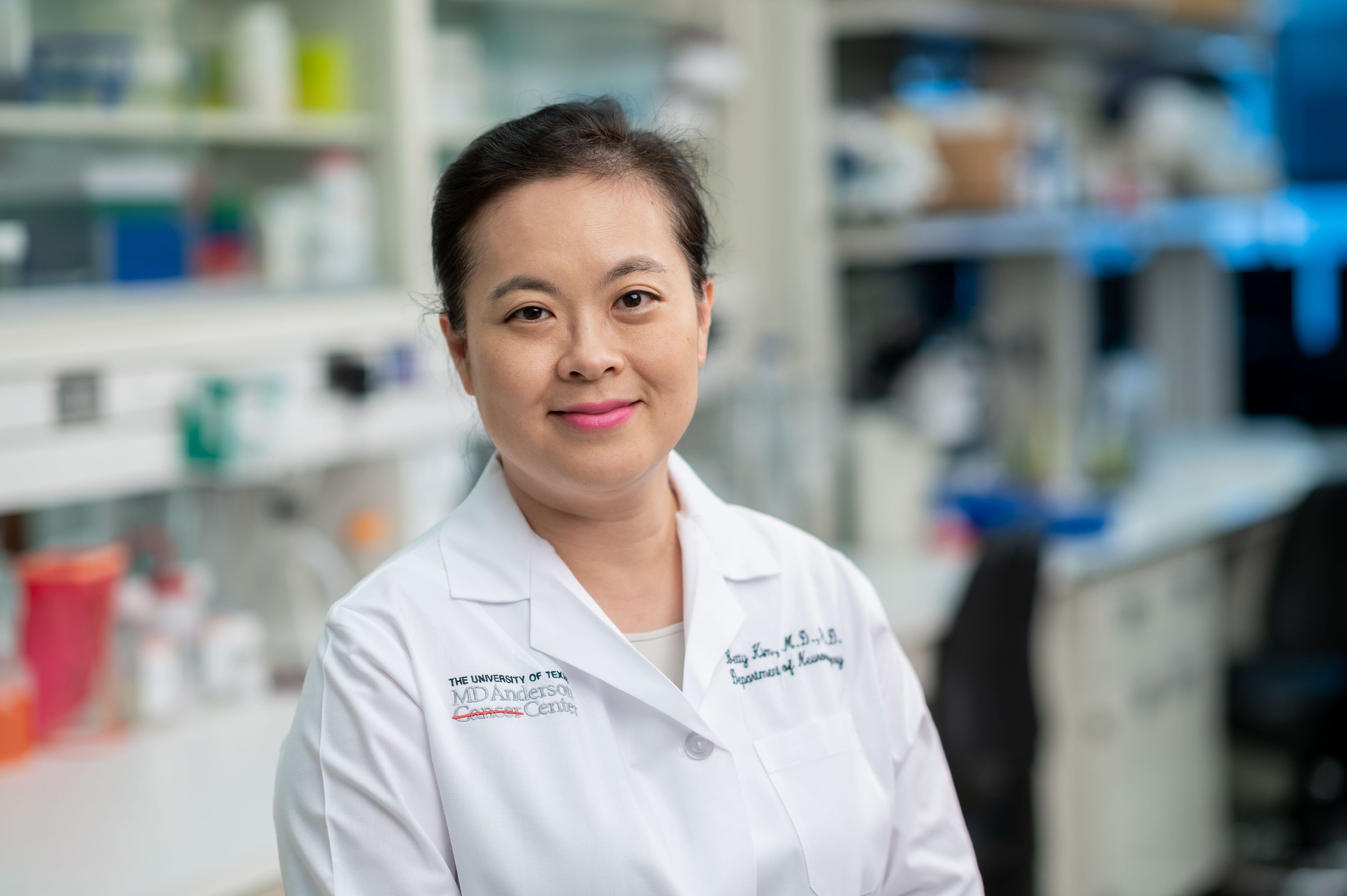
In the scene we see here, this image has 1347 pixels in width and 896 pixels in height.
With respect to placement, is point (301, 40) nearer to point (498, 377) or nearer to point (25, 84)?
point (25, 84)

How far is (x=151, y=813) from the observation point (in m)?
1.66

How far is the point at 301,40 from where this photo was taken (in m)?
2.48

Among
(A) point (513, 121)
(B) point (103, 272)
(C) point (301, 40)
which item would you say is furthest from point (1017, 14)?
(A) point (513, 121)

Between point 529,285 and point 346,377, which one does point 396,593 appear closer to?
point 529,285

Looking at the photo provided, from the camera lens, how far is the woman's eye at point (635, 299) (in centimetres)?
103

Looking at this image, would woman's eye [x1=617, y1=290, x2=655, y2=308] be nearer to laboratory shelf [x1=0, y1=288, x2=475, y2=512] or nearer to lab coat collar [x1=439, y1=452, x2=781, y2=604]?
lab coat collar [x1=439, y1=452, x2=781, y2=604]

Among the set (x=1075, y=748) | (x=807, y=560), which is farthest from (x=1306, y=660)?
(x=807, y=560)

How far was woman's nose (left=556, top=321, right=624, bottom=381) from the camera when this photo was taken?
997 millimetres

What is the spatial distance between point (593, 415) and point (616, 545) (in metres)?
0.16

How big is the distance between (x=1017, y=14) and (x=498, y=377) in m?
2.86

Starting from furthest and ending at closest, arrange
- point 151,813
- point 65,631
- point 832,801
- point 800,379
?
point 800,379 → point 65,631 → point 151,813 → point 832,801

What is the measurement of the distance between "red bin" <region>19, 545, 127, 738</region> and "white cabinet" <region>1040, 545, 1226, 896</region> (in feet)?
5.61

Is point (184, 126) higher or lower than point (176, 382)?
higher

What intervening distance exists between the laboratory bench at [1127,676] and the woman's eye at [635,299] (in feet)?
4.81
